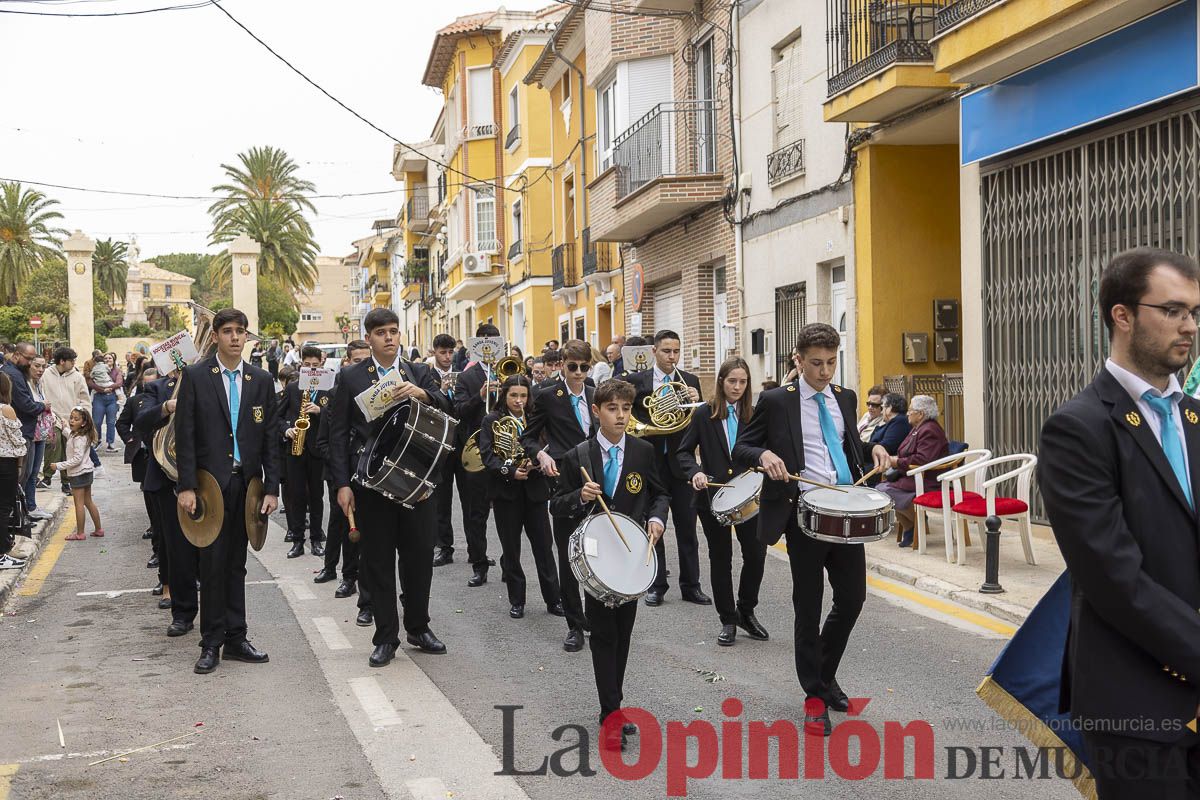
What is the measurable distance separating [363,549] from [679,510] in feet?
8.77

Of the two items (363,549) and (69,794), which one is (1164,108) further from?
(69,794)

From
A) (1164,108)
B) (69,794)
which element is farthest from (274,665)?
(1164,108)

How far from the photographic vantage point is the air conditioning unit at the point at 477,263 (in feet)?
130

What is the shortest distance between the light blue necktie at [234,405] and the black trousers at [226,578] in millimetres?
136

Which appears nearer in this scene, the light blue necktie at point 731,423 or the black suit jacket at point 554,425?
the black suit jacket at point 554,425

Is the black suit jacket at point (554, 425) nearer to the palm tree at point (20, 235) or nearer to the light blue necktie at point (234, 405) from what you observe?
the light blue necktie at point (234, 405)

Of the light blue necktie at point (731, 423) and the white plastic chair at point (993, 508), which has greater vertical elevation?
the light blue necktie at point (731, 423)

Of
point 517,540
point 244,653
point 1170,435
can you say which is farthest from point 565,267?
point 1170,435

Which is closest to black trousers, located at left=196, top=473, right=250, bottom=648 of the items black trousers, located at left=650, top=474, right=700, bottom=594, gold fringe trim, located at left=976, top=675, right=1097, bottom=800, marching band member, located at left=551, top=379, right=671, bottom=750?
marching band member, located at left=551, top=379, right=671, bottom=750

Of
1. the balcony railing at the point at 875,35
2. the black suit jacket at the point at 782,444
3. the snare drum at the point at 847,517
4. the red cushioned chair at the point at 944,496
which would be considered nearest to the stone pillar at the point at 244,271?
the balcony railing at the point at 875,35

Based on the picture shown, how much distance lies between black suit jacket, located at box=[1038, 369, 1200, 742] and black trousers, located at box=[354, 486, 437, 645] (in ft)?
16.8

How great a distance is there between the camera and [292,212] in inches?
2386

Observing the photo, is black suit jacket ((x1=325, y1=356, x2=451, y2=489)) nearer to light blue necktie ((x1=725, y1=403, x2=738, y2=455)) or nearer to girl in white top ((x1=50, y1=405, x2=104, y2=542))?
light blue necktie ((x1=725, y1=403, x2=738, y2=455))

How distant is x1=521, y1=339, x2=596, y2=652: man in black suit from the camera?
8.07 metres
